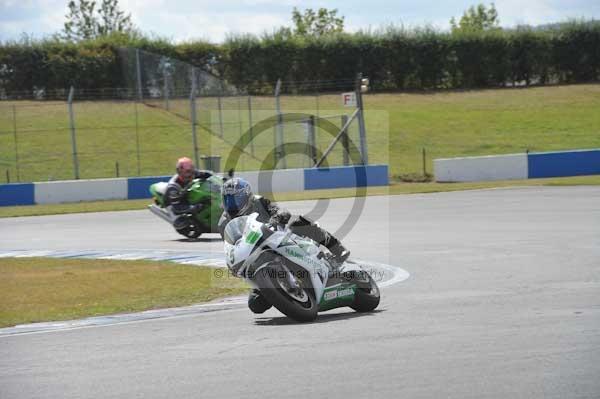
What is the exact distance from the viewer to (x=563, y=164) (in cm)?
3145

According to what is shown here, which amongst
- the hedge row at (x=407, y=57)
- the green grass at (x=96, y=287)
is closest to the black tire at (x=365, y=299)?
the green grass at (x=96, y=287)

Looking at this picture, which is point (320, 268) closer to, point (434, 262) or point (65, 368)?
point (65, 368)

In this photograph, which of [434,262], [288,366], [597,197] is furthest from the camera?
[597,197]

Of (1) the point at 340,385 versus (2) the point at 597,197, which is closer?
(1) the point at 340,385

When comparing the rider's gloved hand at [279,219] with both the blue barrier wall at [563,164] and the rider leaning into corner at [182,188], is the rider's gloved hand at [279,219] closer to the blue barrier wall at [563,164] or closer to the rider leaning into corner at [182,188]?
the rider leaning into corner at [182,188]

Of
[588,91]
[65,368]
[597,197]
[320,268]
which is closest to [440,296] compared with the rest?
[320,268]

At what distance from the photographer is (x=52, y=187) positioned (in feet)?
96.6

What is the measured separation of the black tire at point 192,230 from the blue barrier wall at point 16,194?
12.2 meters

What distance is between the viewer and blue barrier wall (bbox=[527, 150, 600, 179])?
3141cm

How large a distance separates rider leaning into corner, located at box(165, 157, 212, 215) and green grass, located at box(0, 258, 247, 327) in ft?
10.4

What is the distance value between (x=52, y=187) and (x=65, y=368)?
22896 millimetres

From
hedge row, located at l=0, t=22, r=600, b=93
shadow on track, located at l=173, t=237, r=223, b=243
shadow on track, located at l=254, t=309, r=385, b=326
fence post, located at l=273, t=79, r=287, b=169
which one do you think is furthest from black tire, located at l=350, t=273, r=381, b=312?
hedge row, located at l=0, t=22, r=600, b=93

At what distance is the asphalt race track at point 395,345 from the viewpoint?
6.23 meters

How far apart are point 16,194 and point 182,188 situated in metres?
12.0
